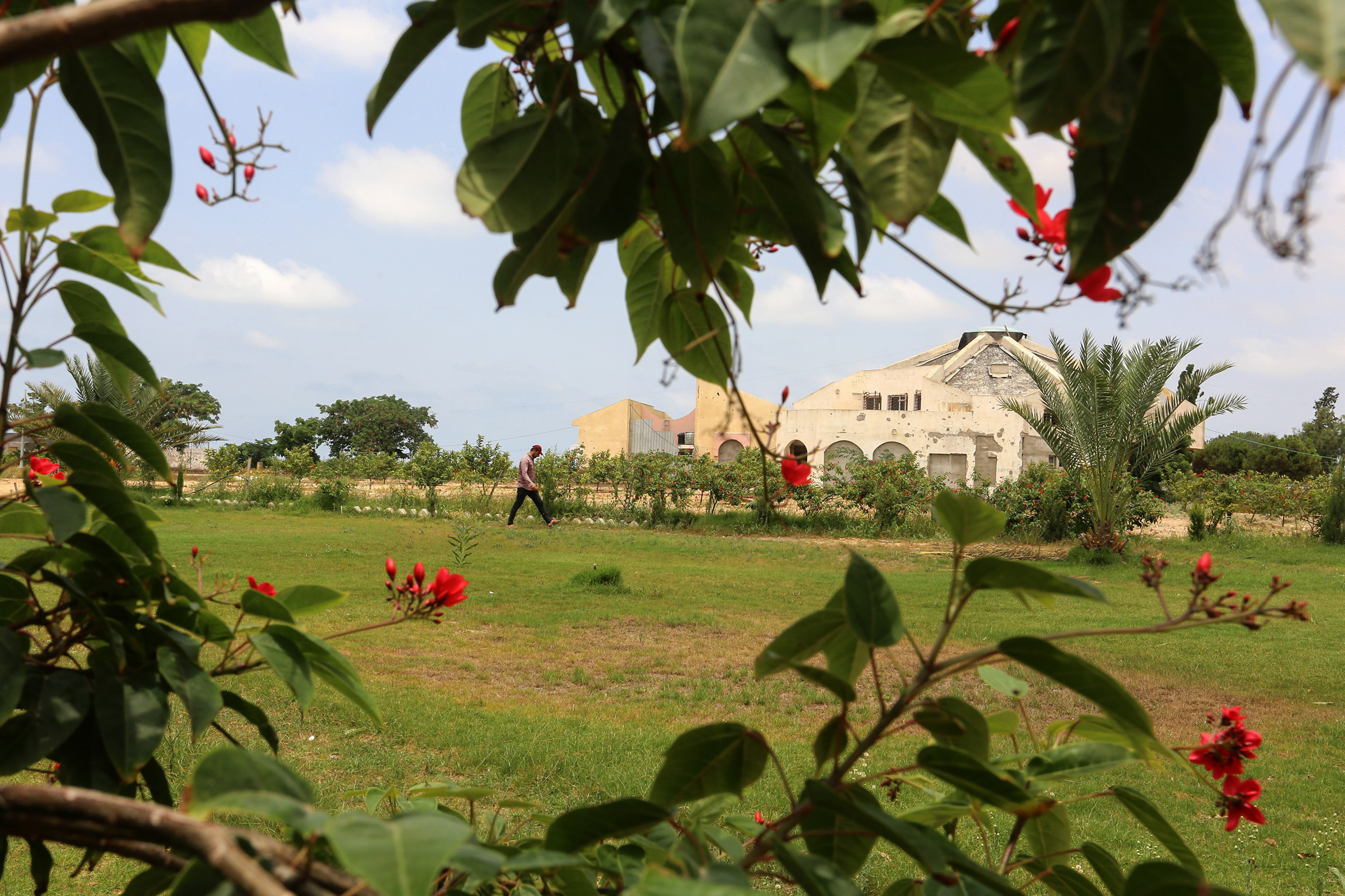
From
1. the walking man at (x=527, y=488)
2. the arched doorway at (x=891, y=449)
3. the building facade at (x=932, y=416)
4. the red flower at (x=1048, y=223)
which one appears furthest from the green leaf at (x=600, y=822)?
the arched doorway at (x=891, y=449)

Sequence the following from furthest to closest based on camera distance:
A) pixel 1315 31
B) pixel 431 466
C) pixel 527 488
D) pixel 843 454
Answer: pixel 843 454, pixel 431 466, pixel 527 488, pixel 1315 31

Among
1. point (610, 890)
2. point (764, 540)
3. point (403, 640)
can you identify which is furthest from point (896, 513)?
point (610, 890)

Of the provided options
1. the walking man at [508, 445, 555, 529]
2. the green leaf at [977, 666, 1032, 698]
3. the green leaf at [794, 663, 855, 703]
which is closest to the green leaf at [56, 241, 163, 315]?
the green leaf at [794, 663, 855, 703]

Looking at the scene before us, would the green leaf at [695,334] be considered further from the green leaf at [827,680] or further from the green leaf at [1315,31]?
the green leaf at [1315,31]

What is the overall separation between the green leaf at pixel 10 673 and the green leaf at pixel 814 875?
439 millimetres

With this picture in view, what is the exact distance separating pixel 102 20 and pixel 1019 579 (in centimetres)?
47

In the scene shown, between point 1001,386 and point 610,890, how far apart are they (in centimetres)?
2129

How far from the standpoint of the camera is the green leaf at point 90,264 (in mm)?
713

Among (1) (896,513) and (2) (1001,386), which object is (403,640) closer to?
(1) (896,513)

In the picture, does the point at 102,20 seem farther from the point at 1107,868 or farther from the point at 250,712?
the point at 1107,868

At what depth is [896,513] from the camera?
11.9m

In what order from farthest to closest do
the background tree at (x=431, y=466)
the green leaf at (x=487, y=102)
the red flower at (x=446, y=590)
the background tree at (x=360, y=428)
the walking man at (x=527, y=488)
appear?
the background tree at (x=360, y=428)
the background tree at (x=431, y=466)
the walking man at (x=527, y=488)
the red flower at (x=446, y=590)
the green leaf at (x=487, y=102)

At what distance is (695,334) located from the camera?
2.09 ft

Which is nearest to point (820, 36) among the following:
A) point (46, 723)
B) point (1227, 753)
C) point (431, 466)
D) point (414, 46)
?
point (414, 46)
